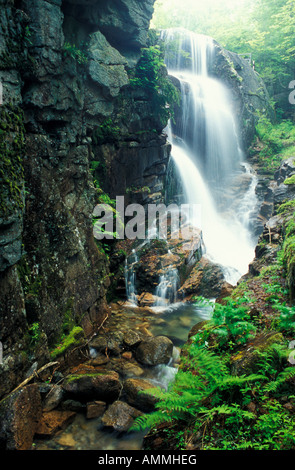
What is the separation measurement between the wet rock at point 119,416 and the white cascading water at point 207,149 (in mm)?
8804

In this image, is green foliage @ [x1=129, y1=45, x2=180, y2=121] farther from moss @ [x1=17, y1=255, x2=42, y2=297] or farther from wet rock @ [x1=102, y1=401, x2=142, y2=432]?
wet rock @ [x1=102, y1=401, x2=142, y2=432]

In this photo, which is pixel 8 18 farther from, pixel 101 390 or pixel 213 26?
pixel 213 26

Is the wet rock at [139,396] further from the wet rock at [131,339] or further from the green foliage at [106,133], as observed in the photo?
the green foliage at [106,133]

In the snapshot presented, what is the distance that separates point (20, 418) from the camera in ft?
13.2

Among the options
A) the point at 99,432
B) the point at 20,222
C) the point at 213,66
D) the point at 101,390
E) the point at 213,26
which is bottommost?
the point at 99,432

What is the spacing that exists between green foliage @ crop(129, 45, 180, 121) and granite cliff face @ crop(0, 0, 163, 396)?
4.34ft

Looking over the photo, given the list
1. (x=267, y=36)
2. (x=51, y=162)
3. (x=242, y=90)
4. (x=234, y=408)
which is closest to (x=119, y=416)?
(x=234, y=408)

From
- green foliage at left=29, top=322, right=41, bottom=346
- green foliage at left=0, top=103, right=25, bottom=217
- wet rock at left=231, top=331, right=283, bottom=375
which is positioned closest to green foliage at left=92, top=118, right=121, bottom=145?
green foliage at left=0, top=103, right=25, bottom=217

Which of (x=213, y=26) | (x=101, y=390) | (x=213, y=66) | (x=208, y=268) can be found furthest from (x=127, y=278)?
(x=213, y=26)

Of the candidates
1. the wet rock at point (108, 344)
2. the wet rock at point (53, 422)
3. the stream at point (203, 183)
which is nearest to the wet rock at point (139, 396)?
the wet rock at point (53, 422)

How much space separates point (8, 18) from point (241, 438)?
22.7ft

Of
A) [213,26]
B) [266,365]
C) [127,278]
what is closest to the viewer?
[266,365]

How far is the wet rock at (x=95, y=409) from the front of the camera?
470cm

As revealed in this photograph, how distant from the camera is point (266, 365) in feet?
9.83
